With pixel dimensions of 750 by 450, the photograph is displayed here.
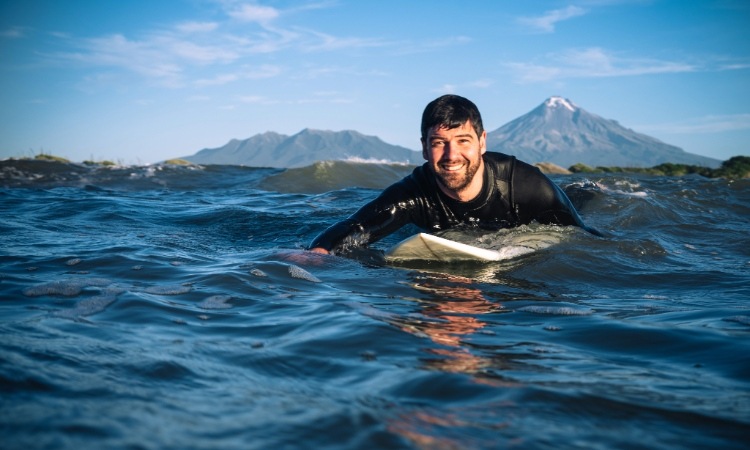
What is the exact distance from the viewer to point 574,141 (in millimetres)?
171250

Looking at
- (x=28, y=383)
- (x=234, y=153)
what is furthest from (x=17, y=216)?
(x=234, y=153)

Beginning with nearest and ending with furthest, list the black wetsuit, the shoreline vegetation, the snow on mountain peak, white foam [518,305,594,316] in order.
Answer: white foam [518,305,594,316], the black wetsuit, the shoreline vegetation, the snow on mountain peak

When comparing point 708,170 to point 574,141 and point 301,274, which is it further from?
point 574,141

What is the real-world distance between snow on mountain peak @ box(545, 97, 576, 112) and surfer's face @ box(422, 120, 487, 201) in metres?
196

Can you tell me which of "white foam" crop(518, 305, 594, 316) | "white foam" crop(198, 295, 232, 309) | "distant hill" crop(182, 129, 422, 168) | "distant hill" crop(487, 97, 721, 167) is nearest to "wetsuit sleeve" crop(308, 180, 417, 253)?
"white foam" crop(198, 295, 232, 309)

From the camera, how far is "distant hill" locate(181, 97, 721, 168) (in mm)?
151750

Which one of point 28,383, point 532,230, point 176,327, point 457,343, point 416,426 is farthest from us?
point 532,230

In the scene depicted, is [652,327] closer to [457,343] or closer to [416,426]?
[457,343]

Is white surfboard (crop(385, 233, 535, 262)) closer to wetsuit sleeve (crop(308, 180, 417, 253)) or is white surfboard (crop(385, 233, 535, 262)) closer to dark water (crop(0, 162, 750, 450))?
dark water (crop(0, 162, 750, 450))

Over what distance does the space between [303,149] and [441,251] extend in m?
166

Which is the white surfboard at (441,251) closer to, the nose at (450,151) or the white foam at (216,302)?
the nose at (450,151)

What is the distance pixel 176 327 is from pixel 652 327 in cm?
234

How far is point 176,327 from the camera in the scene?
125 inches

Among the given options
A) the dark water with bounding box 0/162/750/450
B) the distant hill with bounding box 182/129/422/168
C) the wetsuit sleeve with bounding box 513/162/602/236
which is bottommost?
the dark water with bounding box 0/162/750/450
